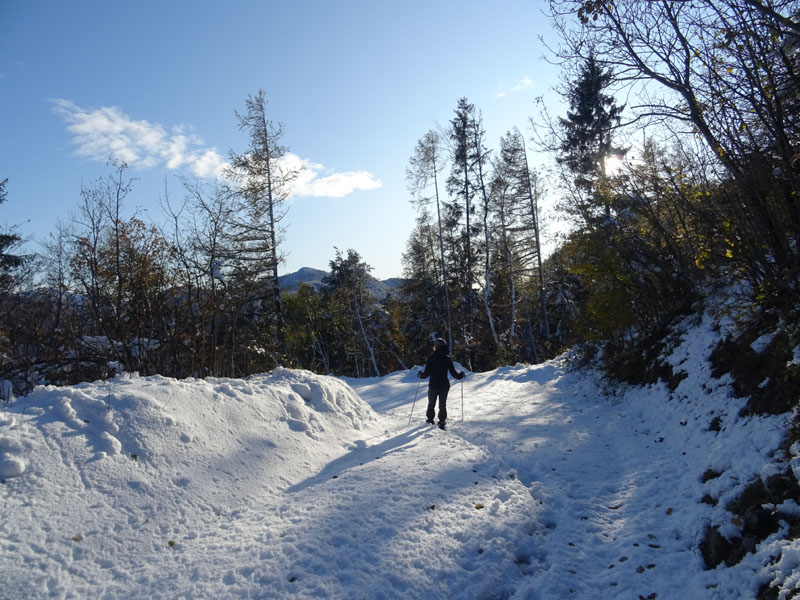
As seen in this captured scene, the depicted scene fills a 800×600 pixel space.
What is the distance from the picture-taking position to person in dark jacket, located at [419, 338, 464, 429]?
28.5 ft

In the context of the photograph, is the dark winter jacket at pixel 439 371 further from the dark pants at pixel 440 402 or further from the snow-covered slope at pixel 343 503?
the snow-covered slope at pixel 343 503

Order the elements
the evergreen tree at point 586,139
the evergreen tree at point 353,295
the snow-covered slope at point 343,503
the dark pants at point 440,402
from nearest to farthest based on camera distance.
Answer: the snow-covered slope at point 343,503 < the dark pants at point 440,402 < the evergreen tree at point 586,139 < the evergreen tree at point 353,295

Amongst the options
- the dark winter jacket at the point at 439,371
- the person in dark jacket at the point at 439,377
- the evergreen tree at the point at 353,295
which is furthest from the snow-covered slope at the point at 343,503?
the evergreen tree at the point at 353,295

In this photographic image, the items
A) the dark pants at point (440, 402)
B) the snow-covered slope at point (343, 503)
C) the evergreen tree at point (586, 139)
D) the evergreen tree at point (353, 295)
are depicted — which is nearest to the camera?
the snow-covered slope at point (343, 503)

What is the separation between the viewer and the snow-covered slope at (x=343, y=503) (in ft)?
11.4

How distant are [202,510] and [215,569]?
1069 millimetres

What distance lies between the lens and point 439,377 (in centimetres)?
873

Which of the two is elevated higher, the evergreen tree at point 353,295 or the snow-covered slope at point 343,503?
the evergreen tree at point 353,295

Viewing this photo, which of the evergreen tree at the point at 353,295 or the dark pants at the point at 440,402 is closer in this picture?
the dark pants at the point at 440,402

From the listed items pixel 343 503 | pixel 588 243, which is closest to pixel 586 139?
pixel 588 243

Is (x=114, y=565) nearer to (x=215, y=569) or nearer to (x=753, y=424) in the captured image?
(x=215, y=569)

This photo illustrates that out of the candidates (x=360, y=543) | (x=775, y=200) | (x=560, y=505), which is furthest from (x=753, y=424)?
(x=360, y=543)

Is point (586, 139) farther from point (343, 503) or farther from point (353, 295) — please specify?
point (343, 503)

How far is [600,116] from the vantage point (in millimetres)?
20594
